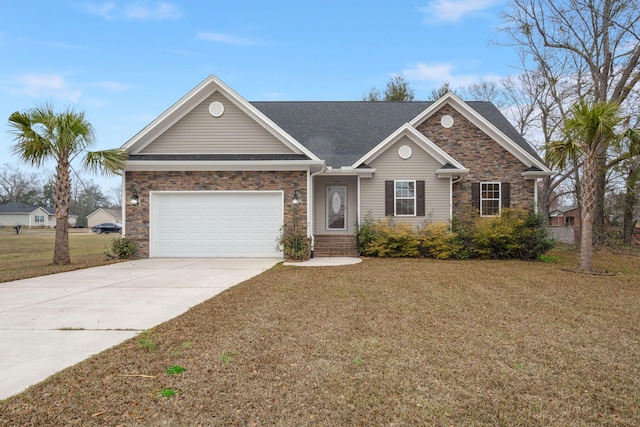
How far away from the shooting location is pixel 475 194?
14.9 metres

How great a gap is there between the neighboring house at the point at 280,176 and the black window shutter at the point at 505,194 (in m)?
0.04

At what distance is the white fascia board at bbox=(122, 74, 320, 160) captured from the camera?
1218 cm

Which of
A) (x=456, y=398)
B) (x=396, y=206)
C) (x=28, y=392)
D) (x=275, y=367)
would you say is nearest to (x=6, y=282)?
(x=28, y=392)

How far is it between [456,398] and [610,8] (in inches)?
875

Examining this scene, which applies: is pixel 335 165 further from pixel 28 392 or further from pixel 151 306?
pixel 28 392

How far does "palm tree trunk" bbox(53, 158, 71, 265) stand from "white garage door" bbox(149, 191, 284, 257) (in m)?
2.43

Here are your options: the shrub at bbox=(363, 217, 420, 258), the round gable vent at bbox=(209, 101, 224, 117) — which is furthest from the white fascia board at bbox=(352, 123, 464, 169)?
the round gable vent at bbox=(209, 101, 224, 117)

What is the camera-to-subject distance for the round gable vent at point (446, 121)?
15266 millimetres

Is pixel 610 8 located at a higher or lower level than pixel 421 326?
higher

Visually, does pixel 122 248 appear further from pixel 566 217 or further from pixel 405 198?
pixel 566 217

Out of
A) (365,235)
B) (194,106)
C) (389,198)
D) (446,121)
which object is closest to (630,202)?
(446,121)

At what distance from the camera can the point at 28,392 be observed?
2900 millimetres

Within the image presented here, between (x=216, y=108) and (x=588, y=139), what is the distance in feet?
36.9

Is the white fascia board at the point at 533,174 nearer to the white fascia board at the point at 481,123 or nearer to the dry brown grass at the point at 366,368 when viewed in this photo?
the white fascia board at the point at 481,123
